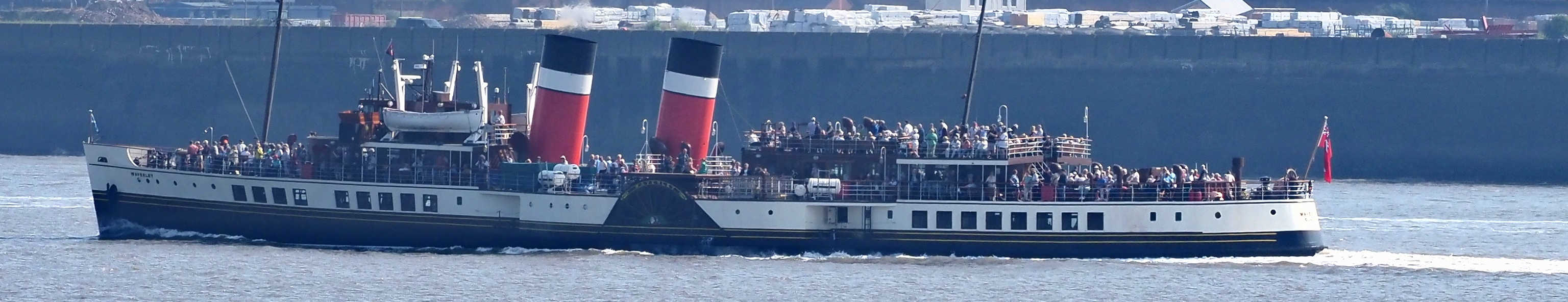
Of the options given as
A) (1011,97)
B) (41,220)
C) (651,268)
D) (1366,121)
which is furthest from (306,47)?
(651,268)

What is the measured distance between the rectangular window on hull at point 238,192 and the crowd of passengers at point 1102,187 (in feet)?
46.9

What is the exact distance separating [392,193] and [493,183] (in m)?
2.37

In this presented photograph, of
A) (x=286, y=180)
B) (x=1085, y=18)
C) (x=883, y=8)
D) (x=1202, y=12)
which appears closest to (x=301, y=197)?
(x=286, y=180)

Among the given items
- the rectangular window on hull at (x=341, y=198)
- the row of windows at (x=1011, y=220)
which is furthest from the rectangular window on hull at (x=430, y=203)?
the row of windows at (x=1011, y=220)

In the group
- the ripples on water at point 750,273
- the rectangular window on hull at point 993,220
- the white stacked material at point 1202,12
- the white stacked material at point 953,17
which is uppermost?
the white stacked material at point 1202,12

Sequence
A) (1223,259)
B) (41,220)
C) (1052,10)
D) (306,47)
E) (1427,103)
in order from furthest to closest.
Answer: (1052,10) → (306,47) → (1427,103) → (41,220) → (1223,259)

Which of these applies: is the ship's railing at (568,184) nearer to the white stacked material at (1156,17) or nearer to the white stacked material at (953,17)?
the white stacked material at (953,17)

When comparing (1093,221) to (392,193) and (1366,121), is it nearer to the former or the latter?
(392,193)

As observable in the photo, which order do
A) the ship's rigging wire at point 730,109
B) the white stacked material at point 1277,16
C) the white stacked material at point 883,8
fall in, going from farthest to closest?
the white stacked material at point 883,8 → the white stacked material at point 1277,16 → the ship's rigging wire at point 730,109

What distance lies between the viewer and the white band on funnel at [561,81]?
5309 cm

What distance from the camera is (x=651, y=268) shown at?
48.3m

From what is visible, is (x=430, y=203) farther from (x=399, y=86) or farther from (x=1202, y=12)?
(x=1202, y=12)

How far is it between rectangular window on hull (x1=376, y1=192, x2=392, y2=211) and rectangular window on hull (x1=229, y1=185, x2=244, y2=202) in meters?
3.36

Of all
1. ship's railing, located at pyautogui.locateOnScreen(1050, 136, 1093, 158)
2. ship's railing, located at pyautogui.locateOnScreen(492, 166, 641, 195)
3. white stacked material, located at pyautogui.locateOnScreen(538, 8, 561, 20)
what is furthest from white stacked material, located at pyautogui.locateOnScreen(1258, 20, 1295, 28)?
ship's railing, located at pyautogui.locateOnScreen(492, 166, 641, 195)
